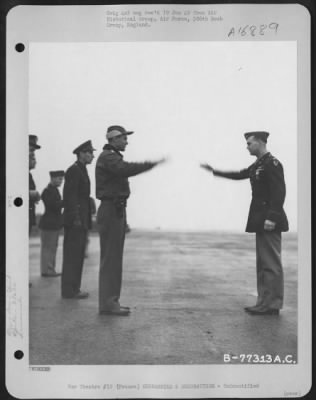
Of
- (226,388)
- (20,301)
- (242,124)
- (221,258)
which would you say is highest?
(242,124)

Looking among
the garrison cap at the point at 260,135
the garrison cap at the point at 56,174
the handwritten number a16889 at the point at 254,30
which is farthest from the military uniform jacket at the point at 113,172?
the handwritten number a16889 at the point at 254,30

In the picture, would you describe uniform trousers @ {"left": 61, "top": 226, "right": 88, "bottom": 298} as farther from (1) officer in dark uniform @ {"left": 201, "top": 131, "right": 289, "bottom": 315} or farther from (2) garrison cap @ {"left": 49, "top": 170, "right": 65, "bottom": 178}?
(1) officer in dark uniform @ {"left": 201, "top": 131, "right": 289, "bottom": 315}

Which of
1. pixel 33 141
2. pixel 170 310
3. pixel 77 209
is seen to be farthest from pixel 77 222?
pixel 170 310

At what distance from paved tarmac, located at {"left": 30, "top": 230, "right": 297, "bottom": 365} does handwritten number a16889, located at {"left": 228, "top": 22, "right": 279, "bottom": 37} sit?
619mm

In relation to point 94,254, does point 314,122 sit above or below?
above

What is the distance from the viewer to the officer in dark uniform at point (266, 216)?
54.6 inches

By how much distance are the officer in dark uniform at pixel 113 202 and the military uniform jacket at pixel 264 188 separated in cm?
28

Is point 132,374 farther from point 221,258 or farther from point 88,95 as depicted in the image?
point 88,95

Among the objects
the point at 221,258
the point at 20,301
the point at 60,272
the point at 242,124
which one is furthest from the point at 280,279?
the point at 20,301

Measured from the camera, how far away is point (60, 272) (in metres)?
1.40

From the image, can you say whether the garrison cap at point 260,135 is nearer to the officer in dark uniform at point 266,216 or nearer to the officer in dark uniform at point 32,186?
the officer in dark uniform at point 266,216

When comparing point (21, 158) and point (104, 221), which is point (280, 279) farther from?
point (21, 158)

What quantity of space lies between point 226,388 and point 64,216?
2.38 feet

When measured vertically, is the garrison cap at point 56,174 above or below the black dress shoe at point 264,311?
above
